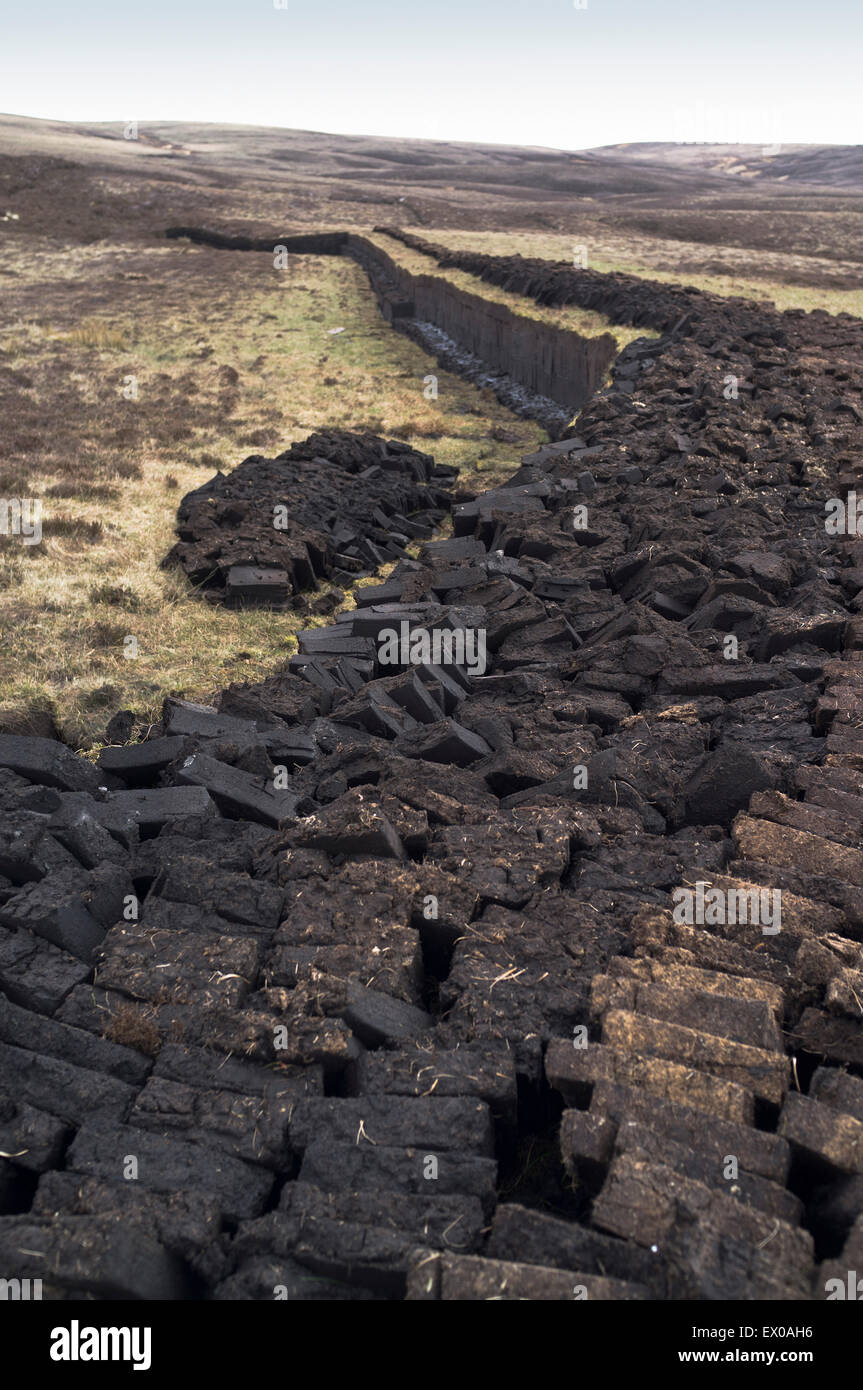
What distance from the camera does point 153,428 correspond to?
19.8m

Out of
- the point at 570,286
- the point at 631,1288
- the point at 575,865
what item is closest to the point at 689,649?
the point at 575,865

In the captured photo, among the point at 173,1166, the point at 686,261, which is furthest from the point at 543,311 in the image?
the point at 173,1166

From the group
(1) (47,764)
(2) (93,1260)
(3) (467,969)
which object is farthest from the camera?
(1) (47,764)

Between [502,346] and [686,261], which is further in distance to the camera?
[686,261]

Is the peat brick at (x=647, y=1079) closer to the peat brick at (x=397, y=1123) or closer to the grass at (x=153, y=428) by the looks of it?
the peat brick at (x=397, y=1123)

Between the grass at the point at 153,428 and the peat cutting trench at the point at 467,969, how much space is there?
2201 millimetres

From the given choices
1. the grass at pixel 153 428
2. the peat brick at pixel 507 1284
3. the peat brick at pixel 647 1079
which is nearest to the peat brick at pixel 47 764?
the grass at pixel 153 428

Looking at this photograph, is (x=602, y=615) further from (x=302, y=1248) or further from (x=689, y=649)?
(x=302, y=1248)

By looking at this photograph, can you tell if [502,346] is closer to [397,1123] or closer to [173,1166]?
[397,1123]

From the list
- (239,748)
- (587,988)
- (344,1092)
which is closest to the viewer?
(344,1092)

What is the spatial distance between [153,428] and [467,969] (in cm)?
1775

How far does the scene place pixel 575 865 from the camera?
5.29 m
